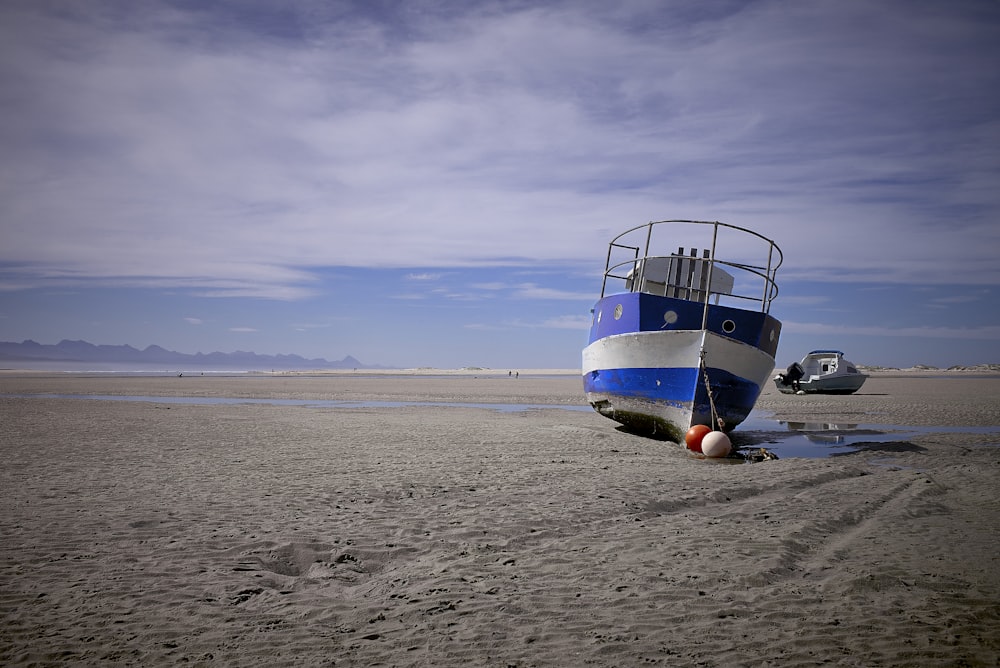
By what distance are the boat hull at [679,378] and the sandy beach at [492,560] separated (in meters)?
2.63

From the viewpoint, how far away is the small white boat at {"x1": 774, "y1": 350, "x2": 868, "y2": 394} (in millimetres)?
31547

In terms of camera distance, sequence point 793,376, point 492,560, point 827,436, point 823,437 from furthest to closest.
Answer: point 793,376 < point 827,436 < point 823,437 < point 492,560

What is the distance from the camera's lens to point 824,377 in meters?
31.6

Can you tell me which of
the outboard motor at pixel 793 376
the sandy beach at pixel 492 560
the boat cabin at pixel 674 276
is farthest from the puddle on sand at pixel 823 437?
the outboard motor at pixel 793 376

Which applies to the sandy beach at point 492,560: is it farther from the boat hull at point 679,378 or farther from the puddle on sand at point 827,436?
the boat hull at point 679,378

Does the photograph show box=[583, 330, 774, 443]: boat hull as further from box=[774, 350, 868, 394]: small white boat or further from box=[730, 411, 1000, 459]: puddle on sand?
box=[774, 350, 868, 394]: small white boat

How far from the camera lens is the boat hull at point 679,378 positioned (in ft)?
41.7

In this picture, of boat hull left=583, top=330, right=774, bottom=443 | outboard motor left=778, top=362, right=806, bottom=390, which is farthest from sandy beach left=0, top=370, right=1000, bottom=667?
outboard motor left=778, top=362, right=806, bottom=390

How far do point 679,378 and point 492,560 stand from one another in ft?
29.1

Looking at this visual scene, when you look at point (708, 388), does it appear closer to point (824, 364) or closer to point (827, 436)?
point (827, 436)

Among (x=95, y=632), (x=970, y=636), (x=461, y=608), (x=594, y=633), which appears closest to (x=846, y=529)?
(x=970, y=636)

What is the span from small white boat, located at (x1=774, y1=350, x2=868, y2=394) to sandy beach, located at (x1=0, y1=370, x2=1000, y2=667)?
874 inches

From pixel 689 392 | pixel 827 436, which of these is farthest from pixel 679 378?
pixel 827 436

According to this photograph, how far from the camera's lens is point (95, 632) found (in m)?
3.75
